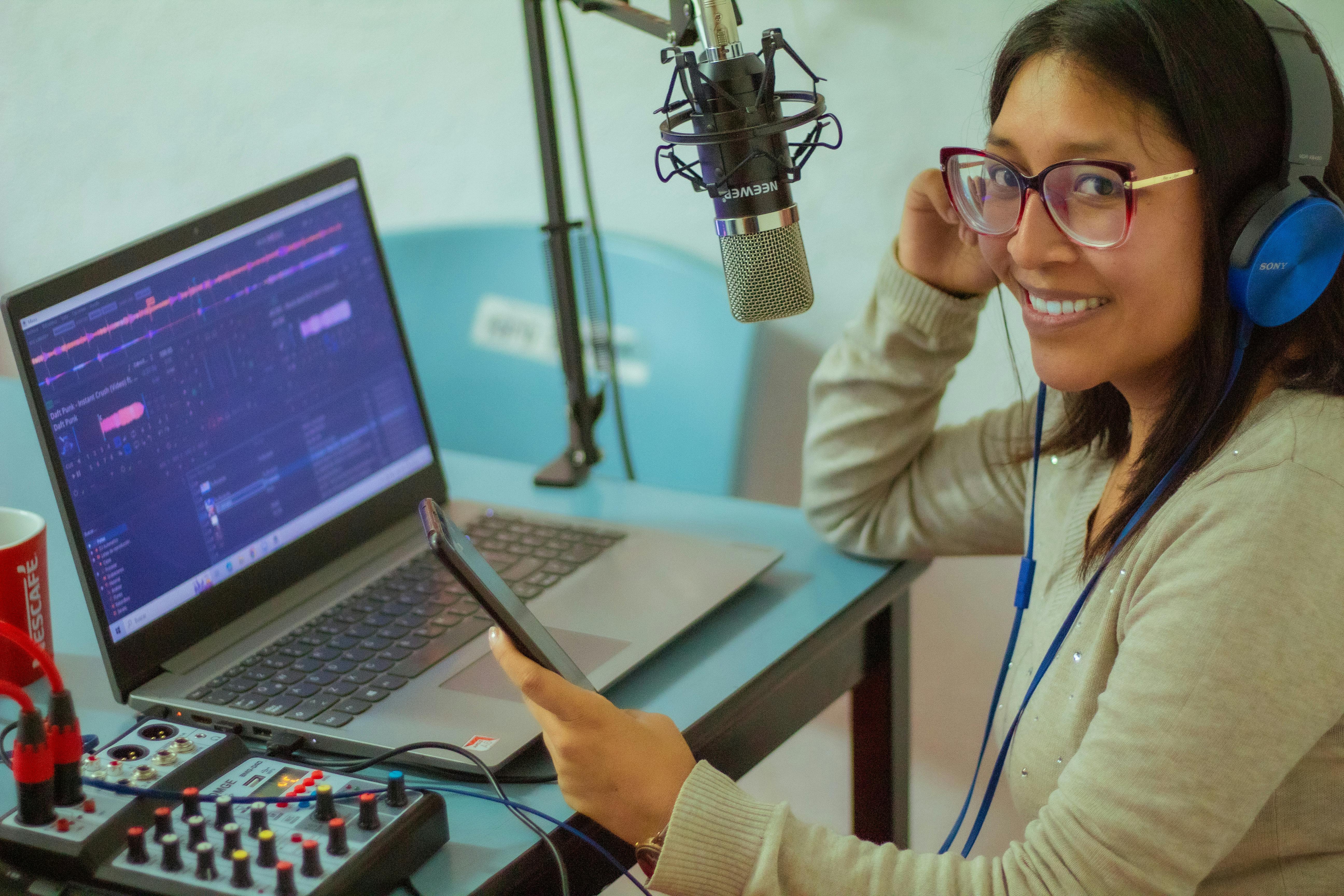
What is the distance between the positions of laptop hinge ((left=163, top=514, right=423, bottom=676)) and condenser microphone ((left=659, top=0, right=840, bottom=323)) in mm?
469

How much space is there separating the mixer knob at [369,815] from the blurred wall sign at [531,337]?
38.8 inches

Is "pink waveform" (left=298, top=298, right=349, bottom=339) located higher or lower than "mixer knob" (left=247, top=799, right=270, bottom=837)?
higher

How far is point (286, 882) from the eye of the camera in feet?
2.43

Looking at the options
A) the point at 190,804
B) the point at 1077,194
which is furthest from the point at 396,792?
the point at 1077,194

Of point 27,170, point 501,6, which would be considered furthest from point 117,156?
point 501,6

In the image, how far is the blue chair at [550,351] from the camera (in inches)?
65.7

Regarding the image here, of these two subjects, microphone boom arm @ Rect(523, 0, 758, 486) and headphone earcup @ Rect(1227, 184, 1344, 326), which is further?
microphone boom arm @ Rect(523, 0, 758, 486)

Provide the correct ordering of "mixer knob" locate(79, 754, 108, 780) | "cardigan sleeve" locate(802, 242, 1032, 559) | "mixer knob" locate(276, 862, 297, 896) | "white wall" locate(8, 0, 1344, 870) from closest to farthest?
1. "mixer knob" locate(276, 862, 297, 896)
2. "mixer knob" locate(79, 754, 108, 780)
3. "cardigan sleeve" locate(802, 242, 1032, 559)
4. "white wall" locate(8, 0, 1344, 870)

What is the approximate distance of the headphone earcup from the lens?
0.79m

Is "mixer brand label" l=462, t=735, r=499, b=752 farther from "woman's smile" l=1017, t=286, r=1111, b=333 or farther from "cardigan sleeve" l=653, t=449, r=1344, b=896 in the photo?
"woman's smile" l=1017, t=286, r=1111, b=333

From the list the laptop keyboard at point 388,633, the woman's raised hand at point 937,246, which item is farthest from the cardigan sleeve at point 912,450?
the laptop keyboard at point 388,633

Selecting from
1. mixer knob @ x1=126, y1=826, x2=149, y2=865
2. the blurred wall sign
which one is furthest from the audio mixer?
the blurred wall sign

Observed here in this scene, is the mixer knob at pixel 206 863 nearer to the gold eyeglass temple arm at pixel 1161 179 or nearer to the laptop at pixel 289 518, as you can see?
the laptop at pixel 289 518

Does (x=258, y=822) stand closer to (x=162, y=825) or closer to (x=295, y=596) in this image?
(x=162, y=825)
